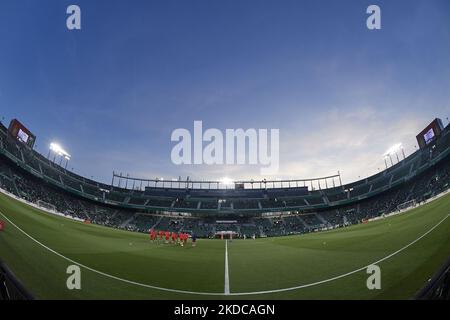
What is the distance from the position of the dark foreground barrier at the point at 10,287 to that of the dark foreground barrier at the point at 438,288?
4.34 m

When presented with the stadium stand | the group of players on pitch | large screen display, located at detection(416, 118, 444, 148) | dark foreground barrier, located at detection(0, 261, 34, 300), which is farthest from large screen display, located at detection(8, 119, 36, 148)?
the stadium stand

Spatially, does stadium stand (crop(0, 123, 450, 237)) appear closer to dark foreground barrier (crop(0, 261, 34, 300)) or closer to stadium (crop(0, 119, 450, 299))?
stadium (crop(0, 119, 450, 299))

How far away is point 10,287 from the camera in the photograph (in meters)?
2.62

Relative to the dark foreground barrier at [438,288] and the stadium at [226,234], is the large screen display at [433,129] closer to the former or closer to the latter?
the stadium at [226,234]

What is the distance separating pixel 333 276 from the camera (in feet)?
18.3

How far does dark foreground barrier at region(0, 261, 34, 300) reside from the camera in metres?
2.38

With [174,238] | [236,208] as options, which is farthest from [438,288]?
[236,208]

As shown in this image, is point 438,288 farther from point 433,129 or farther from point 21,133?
point 21,133

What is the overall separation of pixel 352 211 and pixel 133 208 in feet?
145

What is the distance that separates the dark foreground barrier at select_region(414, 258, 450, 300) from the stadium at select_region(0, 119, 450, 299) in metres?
0.01

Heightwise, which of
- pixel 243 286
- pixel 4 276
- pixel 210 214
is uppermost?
pixel 210 214

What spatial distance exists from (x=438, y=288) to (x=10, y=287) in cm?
514
